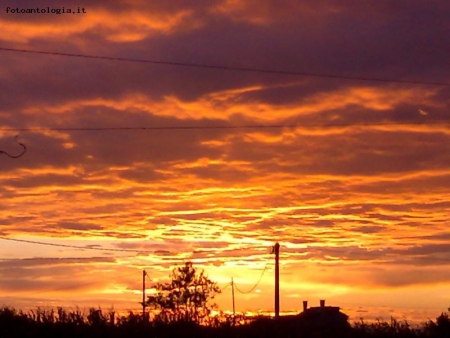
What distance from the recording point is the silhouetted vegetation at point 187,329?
98.7 ft

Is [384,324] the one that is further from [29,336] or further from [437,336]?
[29,336]

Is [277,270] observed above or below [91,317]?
above

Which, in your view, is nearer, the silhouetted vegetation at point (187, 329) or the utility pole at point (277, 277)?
the silhouetted vegetation at point (187, 329)

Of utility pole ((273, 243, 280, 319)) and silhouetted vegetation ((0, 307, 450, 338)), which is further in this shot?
utility pole ((273, 243, 280, 319))

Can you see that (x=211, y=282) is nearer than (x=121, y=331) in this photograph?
No

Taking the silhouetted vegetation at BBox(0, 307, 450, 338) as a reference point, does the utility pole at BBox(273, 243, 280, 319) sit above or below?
above

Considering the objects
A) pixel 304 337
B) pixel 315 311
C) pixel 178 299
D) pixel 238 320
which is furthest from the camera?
pixel 178 299

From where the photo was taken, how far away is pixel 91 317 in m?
A: 31.8

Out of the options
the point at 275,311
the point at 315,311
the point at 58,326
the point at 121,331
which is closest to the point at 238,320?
the point at 121,331

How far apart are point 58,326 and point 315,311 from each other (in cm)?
3063

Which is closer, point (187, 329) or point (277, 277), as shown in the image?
point (187, 329)

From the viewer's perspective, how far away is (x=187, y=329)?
99.6ft

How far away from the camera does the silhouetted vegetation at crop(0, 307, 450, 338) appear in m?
30.1

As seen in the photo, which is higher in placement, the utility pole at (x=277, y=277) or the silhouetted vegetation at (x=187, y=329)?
the utility pole at (x=277, y=277)
